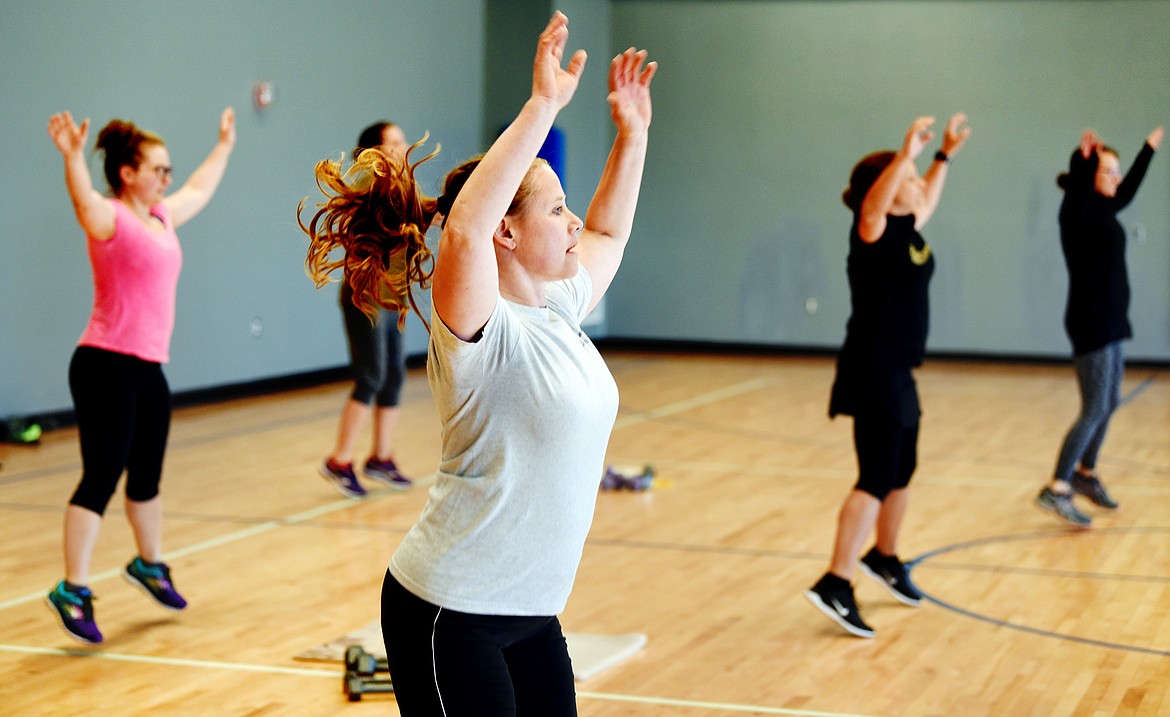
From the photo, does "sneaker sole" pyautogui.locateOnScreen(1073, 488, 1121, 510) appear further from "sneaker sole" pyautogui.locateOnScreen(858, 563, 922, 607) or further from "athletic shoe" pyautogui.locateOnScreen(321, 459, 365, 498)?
"athletic shoe" pyautogui.locateOnScreen(321, 459, 365, 498)

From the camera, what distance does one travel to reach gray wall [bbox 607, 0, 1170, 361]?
441 inches

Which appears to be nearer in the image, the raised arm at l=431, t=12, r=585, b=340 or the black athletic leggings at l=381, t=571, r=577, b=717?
the raised arm at l=431, t=12, r=585, b=340

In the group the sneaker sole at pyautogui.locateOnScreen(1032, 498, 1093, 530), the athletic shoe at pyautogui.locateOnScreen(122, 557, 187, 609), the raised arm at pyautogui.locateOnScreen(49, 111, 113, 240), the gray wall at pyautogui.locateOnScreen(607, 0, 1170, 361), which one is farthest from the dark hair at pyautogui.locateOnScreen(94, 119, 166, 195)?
the gray wall at pyautogui.locateOnScreen(607, 0, 1170, 361)

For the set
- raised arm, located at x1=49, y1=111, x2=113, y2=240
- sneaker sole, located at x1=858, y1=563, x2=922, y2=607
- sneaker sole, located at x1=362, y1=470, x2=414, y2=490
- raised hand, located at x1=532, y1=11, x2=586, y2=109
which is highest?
raised hand, located at x1=532, y1=11, x2=586, y2=109

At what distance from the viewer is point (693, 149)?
41.5 ft

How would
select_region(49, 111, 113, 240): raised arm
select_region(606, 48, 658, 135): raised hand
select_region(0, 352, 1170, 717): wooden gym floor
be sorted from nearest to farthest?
select_region(606, 48, 658, 135): raised hand
select_region(0, 352, 1170, 717): wooden gym floor
select_region(49, 111, 113, 240): raised arm

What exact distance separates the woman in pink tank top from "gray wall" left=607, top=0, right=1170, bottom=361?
8937 mm

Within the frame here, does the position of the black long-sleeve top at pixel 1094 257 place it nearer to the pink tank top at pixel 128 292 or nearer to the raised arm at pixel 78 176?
the pink tank top at pixel 128 292

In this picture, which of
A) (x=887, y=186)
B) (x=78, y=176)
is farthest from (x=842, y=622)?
(x=78, y=176)

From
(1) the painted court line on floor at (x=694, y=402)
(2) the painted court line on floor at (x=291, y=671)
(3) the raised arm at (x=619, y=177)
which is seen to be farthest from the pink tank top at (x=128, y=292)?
(1) the painted court line on floor at (x=694, y=402)

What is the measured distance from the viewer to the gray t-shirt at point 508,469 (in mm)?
1833

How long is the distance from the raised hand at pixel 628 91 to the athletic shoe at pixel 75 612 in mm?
2371

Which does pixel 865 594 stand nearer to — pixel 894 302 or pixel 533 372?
pixel 894 302

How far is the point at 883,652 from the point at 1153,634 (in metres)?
0.84
